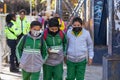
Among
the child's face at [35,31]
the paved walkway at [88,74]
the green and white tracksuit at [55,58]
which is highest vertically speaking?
the child's face at [35,31]

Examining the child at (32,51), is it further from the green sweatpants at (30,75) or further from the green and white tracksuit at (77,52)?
the green and white tracksuit at (77,52)

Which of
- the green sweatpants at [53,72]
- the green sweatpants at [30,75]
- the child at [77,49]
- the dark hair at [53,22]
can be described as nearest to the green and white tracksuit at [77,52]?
the child at [77,49]

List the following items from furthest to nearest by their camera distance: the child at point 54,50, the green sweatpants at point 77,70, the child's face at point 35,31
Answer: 1. the green sweatpants at point 77,70
2. the child at point 54,50
3. the child's face at point 35,31

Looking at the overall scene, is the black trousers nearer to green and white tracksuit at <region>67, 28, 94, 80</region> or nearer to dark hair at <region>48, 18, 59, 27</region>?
green and white tracksuit at <region>67, 28, 94, 80</region>

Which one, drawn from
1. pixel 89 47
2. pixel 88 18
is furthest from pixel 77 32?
pixel 88 18

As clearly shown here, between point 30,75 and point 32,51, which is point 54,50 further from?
point 30,75

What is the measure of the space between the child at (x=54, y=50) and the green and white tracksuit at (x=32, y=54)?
0.61 ft

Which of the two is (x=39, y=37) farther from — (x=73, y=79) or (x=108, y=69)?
(x=108, y=69)

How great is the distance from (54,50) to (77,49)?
0.49 m

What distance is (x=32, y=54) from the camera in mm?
7363

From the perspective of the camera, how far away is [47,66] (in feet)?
25.2

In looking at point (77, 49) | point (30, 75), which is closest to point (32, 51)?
point (30, 75)

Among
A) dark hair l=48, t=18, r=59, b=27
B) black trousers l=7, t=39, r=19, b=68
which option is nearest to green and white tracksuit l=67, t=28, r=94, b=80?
dark hair l=48, t=18, r=59, b=27

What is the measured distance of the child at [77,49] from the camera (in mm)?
7758
